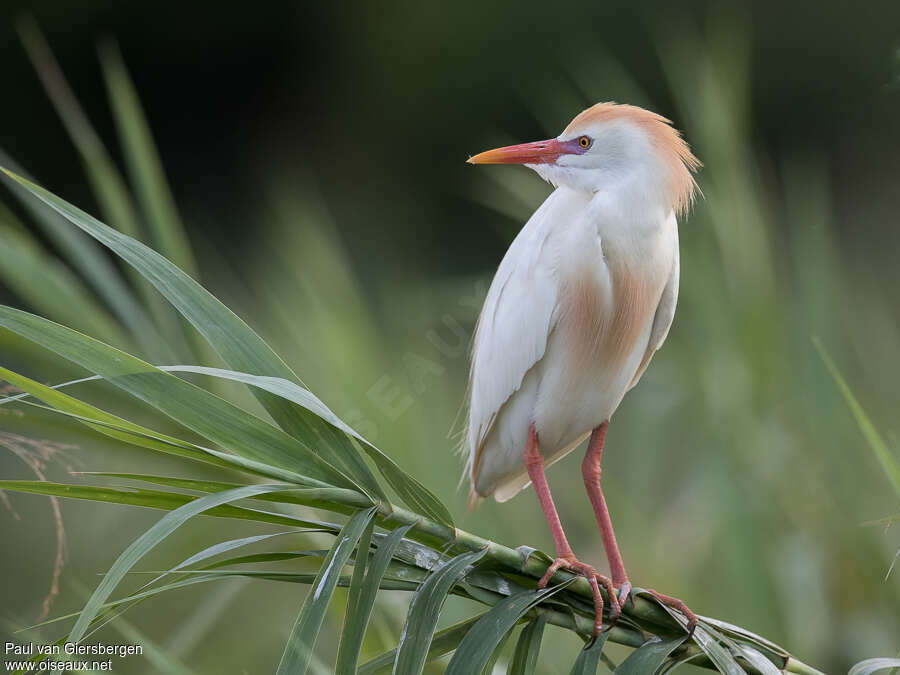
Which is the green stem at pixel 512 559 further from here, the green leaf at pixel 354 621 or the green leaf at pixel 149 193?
the green leaf at pixel 149 193

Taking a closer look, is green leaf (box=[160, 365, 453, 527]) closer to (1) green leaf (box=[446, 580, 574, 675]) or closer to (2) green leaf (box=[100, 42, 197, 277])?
(1) green leaf (box=[446, 580, 574, 675])

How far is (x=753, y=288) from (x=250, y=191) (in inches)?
86.8

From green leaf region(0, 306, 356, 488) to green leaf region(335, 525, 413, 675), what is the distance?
4 centimetres

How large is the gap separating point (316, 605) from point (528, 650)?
0.38ft

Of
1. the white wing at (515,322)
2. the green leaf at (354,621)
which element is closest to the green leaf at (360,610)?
the green leaf at (354,621)

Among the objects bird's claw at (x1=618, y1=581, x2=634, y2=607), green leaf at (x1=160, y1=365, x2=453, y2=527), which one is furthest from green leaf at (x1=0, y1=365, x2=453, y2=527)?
bird's claw at (x1=618, y1=581, x2=634, y2=607)

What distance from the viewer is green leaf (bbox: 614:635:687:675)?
39 centimetres

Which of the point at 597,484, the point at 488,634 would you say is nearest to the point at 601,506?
the point at 597,484

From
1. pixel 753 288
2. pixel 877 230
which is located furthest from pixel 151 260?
pixel 877 230

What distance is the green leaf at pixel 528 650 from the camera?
1.32 ft

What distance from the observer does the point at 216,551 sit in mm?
358

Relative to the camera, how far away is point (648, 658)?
0.40m

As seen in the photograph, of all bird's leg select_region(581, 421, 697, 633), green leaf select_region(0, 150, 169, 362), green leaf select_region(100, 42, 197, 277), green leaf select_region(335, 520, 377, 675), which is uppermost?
green leaf select_region(100, 42, 197, 277)

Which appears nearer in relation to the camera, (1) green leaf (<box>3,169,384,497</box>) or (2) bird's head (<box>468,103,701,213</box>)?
(1) green leaf (<box>3,169,384,497</box>)
